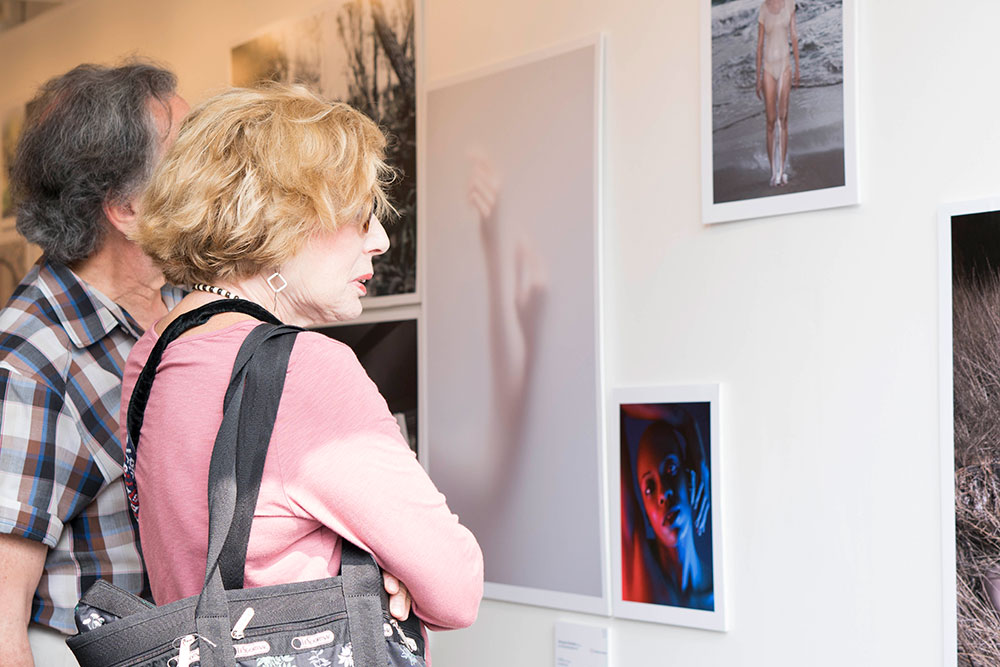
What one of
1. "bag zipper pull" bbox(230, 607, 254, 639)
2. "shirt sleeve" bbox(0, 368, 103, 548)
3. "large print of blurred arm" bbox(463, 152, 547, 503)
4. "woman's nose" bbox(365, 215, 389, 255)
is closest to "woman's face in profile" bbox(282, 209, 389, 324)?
"woman's nose" bbox(365, 215, 389, 255)

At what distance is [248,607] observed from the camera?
0.99 metres

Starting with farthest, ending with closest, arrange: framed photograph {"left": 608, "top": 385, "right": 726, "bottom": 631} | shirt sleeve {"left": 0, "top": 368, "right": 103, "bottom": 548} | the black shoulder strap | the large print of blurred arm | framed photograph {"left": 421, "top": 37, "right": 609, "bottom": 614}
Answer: the large print of blurred arm → framed photograph {"left": 421, "top": 37, "right": 609, "bottom": 614} → framed photograph {"left": 608, "top": 385, "right": 726, "bottom": 631} → shirt sleeve {"left": 0, "top": 368, "right": 103, "bottom": 548} → the black shoulder strap

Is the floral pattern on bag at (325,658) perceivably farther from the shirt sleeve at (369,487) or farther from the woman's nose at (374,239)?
the woman's nose at (374,239)

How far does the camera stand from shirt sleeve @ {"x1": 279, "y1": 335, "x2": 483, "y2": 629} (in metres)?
0.99

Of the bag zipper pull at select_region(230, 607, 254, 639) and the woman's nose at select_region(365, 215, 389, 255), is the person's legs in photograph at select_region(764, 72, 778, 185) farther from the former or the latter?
the bag zipper pull at select_region(230, 607, 254, 639)

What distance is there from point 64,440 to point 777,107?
1216 mm

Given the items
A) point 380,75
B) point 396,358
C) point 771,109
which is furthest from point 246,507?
point 380,75

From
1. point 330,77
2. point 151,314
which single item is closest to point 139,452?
point 151,314

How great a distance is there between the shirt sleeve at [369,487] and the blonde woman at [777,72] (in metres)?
0.96

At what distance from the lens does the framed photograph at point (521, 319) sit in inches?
79.4

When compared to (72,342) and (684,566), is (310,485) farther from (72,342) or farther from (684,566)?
(684,566)

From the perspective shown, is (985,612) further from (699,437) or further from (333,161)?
(333,161)

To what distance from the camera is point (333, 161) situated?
111 centimetres

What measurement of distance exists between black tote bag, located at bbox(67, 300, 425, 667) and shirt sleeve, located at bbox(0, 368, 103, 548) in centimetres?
44
